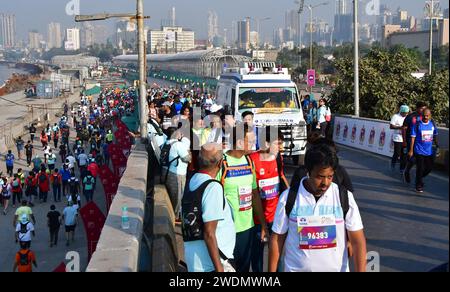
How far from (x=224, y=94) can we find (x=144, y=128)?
382 centimetres

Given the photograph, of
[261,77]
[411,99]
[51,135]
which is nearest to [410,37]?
[51,135]

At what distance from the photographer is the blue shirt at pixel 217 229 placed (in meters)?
4.72

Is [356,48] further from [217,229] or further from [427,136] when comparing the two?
[217,229]

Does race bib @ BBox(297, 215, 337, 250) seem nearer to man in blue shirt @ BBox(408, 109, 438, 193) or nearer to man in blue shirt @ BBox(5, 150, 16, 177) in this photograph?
man in blue shirt @ BBox(408, 109, 438, 193)

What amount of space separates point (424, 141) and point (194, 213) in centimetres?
768

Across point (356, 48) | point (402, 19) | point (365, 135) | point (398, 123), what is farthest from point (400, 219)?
point (402, 19)

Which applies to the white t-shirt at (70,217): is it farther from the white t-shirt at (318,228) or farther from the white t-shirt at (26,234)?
the white t-shirt at (318,228)

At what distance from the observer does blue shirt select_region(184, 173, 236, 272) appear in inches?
186

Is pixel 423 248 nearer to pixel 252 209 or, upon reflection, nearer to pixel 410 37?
pixel 252 209

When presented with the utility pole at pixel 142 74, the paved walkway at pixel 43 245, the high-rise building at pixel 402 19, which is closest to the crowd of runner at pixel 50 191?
the paved walkway at pixel 43 245

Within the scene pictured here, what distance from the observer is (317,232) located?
4.16 meters

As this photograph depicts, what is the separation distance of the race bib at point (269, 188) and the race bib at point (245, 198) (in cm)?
50

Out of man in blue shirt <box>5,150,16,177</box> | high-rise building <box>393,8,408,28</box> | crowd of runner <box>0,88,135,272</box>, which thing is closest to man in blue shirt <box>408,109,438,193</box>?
crowd of runner <box>0,88,135,272</box>
